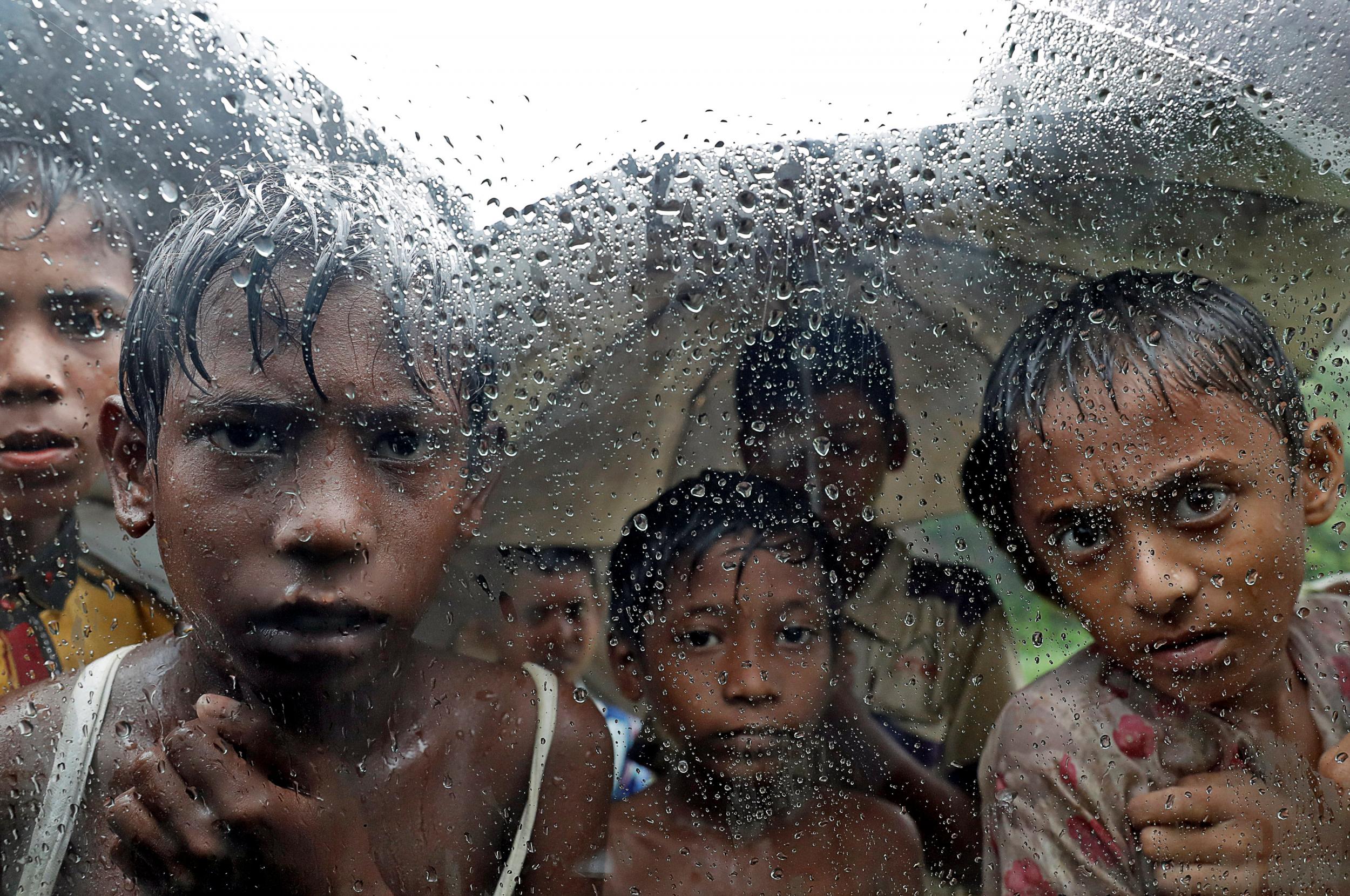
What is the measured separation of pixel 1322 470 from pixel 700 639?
622 millimetres

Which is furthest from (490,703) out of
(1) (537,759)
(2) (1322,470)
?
(2) (1322,470)

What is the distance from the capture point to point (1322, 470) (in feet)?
3.21

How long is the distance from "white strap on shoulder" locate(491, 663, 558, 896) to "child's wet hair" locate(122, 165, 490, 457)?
21 cm

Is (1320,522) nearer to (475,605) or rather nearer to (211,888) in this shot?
(475,605)

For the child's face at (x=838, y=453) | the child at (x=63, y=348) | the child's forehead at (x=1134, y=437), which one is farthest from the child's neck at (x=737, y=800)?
the child at (x=63, y=348)

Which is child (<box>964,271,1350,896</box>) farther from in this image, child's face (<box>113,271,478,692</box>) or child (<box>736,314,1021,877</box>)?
child's face (<box>113,271,478,692</box>)

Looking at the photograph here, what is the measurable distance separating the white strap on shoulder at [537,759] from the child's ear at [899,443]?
0.36 meters

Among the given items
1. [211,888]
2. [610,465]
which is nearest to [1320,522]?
[610,465]

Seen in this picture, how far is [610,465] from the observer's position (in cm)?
87

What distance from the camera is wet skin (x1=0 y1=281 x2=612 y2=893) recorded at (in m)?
0.77

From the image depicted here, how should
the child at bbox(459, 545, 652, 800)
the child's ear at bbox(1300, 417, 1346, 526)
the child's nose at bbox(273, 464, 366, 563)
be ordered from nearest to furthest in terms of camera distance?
the child's nose at bbox(273, 464, 366, 563), the child at bbox(459, 545, 652, 800), the child's ear at bbox(1300, 417, 1346, 526)

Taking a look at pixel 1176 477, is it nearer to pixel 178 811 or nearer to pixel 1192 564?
pixel 1192 564

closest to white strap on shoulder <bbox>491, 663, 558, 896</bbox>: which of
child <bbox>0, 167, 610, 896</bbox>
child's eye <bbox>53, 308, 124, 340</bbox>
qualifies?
child <bbox>0, 167, 610, 896</bbox>

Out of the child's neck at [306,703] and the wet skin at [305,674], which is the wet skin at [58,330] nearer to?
the wet skin at [305,674]
